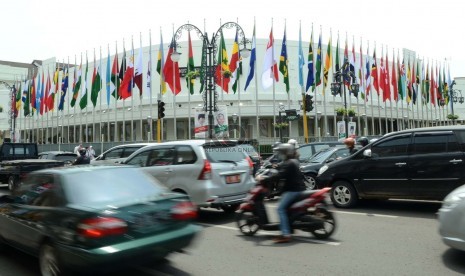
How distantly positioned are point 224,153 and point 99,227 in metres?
4.44

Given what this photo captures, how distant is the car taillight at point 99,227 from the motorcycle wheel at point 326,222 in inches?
141

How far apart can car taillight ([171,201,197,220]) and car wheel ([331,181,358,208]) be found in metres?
5.42

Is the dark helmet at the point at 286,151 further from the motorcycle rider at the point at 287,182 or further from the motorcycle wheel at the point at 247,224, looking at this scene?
the motorcycle wheel at the point at 247,224

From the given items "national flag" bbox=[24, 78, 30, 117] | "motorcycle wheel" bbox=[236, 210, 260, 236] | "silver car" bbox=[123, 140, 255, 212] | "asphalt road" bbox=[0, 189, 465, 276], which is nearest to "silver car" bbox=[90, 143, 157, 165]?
"silver car" bbox=[123, 140, 255, 212]

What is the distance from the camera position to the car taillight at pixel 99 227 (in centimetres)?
422

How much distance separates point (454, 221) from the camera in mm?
5008

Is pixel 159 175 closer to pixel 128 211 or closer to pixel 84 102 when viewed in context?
pixel 128 211

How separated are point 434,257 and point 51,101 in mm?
48705

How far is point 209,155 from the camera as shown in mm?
8164

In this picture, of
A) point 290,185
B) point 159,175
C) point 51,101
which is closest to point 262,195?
point 290,185

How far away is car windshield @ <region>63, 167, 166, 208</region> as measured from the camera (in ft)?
15.3

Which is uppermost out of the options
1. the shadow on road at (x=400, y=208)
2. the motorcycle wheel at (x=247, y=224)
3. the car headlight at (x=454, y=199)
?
the car headlight at (x=454, y=199)

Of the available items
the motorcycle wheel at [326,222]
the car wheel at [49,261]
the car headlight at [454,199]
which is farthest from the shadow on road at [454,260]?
the car wheel at [49,261]

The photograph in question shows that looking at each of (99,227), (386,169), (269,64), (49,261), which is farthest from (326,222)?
(269,64)
